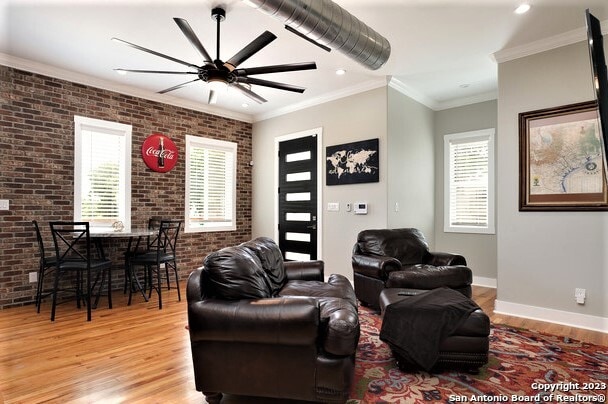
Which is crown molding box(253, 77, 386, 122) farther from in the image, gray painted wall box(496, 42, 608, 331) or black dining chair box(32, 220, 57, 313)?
black dining chair box(32, 220, 57, 313)

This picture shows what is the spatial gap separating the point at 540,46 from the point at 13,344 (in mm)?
6018

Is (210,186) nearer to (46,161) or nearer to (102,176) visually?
(102,176)

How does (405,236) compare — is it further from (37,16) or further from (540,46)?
(37,16)

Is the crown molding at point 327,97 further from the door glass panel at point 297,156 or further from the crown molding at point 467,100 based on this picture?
the crown molding at point 467,100

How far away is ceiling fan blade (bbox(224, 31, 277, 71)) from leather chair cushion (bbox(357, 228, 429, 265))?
8.28 ft

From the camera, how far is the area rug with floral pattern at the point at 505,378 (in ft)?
6.79

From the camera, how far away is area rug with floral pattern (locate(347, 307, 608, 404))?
2.07m

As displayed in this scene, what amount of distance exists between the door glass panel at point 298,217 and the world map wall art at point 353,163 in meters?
0.75

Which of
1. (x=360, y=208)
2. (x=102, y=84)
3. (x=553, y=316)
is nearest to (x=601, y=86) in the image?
(x=553, y=316)

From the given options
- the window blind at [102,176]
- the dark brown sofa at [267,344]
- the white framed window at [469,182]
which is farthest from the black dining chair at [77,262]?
the white framed window at [469,182]

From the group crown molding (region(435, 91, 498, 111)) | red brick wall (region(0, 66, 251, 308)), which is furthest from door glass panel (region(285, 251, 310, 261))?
crown molding (region(435, 91, 498, 111))

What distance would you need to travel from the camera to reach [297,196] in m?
5.73

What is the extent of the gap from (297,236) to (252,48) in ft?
11.5

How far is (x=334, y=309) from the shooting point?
2.05m
